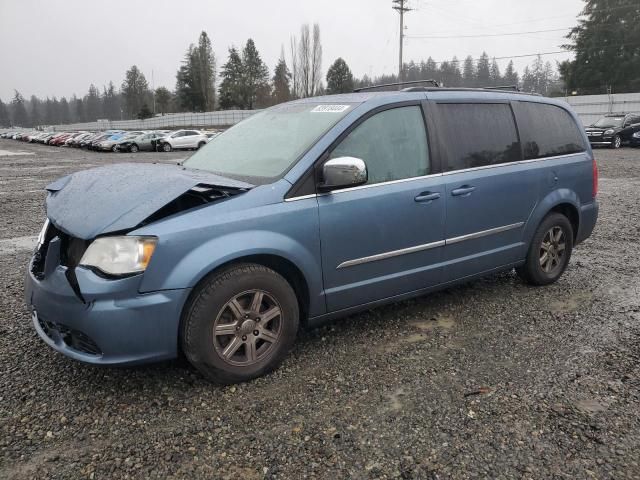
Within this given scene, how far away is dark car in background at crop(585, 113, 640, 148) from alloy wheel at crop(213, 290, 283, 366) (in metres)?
24.4

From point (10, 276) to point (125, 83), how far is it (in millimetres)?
113206

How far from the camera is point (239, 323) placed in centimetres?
297

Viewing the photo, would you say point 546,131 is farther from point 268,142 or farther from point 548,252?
point 268,142

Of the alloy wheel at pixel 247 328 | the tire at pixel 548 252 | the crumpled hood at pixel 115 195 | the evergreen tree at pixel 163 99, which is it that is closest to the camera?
the crumpled hood at pixel 115 195

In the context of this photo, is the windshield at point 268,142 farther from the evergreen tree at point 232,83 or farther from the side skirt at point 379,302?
the evergreen tree at point 232,83

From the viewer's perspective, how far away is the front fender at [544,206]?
14.7 feet

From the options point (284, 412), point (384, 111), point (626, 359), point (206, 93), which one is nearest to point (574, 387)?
point (626, 359)

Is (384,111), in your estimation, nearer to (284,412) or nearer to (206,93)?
(284,412)

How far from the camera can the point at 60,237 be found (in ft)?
9.79

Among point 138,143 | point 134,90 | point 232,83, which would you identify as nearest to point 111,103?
point 134,90

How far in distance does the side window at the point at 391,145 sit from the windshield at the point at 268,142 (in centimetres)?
19

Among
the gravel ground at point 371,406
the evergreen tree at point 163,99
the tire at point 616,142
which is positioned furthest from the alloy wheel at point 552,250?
the evergreen tree at point 163,99

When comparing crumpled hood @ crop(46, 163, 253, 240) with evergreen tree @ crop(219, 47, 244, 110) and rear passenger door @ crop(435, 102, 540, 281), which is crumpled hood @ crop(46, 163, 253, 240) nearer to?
rear passenger door @ crop(435, 102, 540, 281)

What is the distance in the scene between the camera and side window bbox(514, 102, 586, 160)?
451 centimetres
